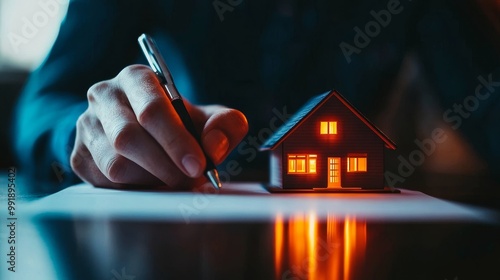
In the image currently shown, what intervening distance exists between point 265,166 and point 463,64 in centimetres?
45

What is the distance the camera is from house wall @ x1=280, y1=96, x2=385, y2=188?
90 centimetres

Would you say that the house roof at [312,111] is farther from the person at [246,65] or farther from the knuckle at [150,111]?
→ the knuckle at [150,111]

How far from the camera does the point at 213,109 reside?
0.96m

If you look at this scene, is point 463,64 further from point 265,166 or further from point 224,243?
point 224,243

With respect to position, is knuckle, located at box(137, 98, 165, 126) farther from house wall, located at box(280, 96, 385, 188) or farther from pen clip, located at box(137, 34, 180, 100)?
house wall, located at box(280, 96, 385, 188)

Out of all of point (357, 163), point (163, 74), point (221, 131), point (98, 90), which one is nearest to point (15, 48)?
point (98, 90)

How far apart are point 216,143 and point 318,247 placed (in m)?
0.42

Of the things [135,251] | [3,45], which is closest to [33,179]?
[3,45]

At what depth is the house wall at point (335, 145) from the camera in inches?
35.3

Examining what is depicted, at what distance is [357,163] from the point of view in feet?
2.97

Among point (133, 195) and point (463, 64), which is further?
point (463, 64)

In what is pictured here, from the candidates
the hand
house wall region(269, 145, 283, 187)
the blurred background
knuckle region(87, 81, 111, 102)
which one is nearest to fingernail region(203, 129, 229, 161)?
the hand

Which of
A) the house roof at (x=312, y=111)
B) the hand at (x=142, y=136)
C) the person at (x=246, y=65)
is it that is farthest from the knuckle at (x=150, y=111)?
the house roof at (x=312, y=111)

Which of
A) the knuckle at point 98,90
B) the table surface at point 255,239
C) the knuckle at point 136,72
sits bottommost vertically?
the table surface at point 255,239
